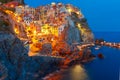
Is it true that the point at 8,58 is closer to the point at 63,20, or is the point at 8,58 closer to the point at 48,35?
the point at 48,35

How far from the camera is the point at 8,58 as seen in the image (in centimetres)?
3888

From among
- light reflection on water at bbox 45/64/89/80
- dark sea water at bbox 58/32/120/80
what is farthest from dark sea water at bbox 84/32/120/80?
light reflection on water at bbox 45/64/89/80

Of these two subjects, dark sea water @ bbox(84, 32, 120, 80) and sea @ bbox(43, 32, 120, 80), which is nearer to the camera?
sea @ bbox(43, 32, 120, 80)

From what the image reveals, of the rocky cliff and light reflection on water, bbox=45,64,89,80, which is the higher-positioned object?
the rocky cliff

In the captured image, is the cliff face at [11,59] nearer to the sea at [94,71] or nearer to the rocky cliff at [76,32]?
the sea at [94,71]

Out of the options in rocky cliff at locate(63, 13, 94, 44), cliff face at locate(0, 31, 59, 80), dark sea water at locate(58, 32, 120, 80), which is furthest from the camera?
rocky cliff at locate(63, 13, 94, 44)

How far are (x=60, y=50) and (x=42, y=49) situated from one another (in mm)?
4615

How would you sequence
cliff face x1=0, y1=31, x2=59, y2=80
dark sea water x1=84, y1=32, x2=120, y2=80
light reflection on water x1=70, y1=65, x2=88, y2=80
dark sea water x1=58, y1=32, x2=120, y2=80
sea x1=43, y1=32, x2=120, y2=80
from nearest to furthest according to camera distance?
cliff face x1=0, y1=31, x2=59, y2=80, light reflection on water x1=70, y1=65, x2=88, y2=80, sea x1=43, y1=32, x2=120, y2=80, dark sea water x1=58, y1=32, x2=120, y2=80, dark sea water x1=84, y1=32, x2=120, y2=80

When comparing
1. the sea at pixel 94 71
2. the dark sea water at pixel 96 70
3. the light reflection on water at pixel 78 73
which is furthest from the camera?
the dark sea water at pixel 96 70

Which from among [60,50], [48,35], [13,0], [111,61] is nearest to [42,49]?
[60,50]

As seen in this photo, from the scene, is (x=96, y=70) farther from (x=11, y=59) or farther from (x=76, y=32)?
(x=76, y=32)

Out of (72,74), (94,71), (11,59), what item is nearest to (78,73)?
(72,74)

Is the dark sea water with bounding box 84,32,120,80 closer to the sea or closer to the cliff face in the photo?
the sea

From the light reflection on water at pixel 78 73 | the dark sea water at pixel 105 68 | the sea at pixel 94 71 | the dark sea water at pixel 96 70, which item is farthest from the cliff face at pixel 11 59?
the dark sea water at pixel 105 68
